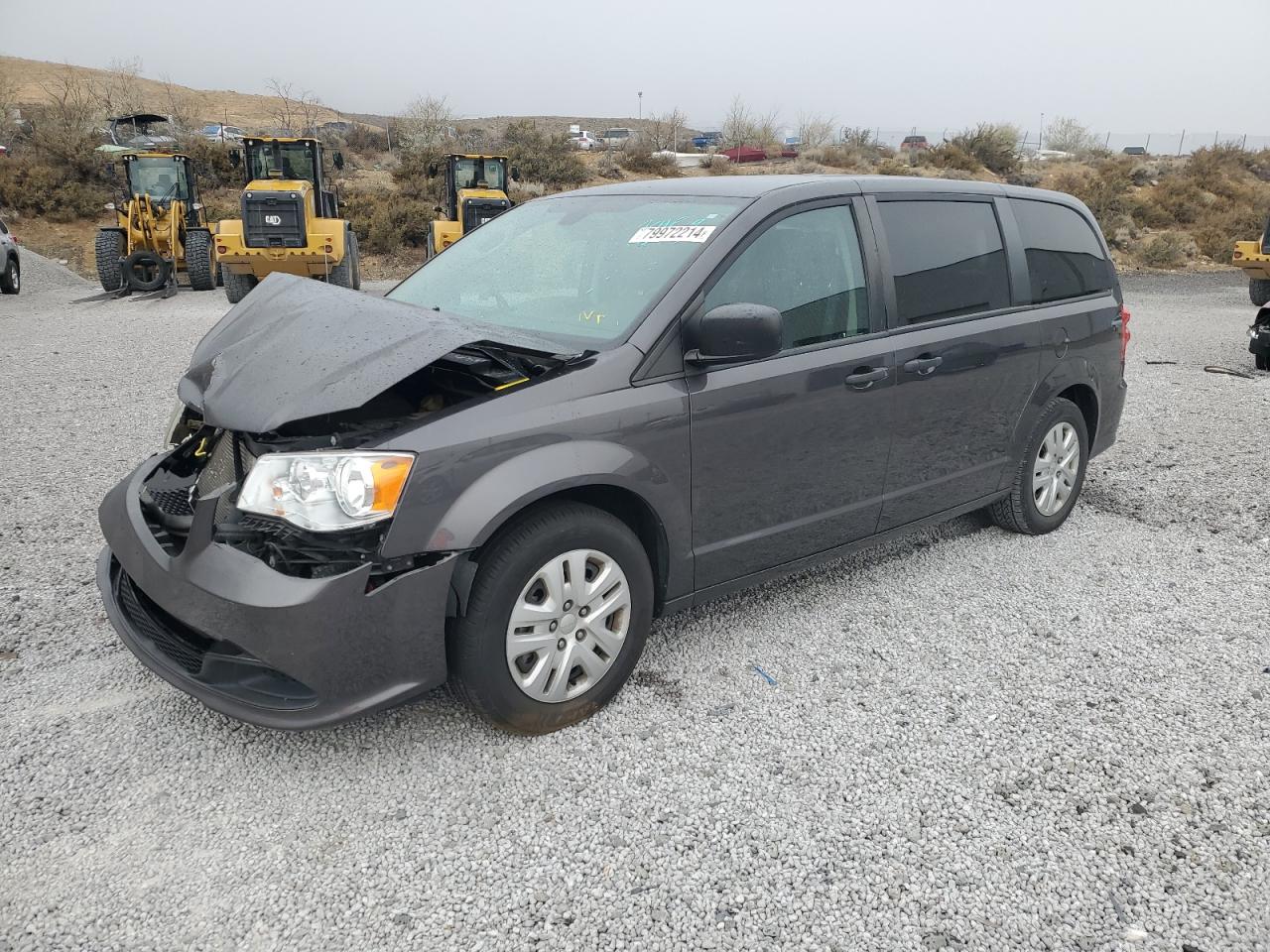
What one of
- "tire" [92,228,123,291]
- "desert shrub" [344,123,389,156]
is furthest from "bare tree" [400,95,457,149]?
"tire" [92,228,123,291]

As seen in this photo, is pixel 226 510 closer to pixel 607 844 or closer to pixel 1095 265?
pixel 607 844

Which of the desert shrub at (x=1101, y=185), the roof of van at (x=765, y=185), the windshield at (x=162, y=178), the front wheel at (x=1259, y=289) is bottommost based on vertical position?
the front wheel at (x=1259, y=289)

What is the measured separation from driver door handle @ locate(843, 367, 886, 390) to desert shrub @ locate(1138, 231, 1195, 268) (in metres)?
24.1

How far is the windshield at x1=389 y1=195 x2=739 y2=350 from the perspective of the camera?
3277 mm

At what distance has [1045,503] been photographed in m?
4.82

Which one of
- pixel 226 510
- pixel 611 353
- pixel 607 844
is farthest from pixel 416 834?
pixel 611 353

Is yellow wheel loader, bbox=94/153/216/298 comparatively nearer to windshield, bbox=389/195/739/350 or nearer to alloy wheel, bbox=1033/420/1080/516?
windshield, bbox=389/195/739/350

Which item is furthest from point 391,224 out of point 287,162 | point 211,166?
point 211,166

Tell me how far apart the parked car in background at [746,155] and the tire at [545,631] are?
131 ft

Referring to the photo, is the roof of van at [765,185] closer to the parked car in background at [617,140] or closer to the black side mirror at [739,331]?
the black side mirror at [739,331]

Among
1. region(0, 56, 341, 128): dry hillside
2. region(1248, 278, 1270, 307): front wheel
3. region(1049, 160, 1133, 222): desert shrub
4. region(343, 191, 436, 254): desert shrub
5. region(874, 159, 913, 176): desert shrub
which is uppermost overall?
region(0, 56, 341, 128): dry hillside

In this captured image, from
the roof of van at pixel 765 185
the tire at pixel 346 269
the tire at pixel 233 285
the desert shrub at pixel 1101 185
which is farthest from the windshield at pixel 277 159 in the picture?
the desert shrub at pixel 1101 185

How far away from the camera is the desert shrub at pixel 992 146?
121 ft

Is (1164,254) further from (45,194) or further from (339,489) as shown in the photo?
(45,194)
